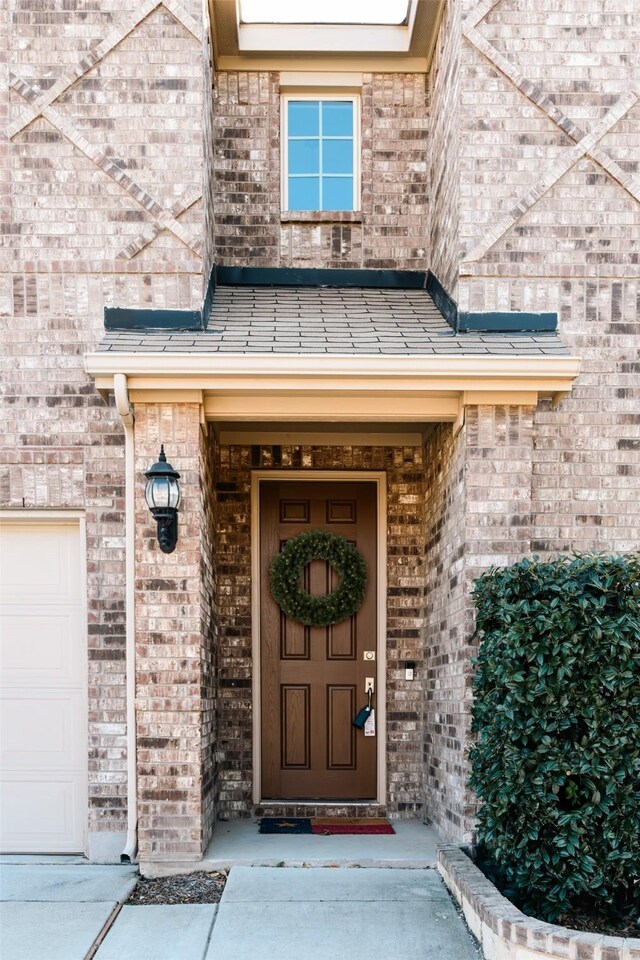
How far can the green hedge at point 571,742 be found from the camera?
4.24 metres

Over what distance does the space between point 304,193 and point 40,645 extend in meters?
3.79

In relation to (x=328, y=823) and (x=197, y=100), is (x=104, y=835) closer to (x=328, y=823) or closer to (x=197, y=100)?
(x=328, y=823)

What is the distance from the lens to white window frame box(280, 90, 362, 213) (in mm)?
6824

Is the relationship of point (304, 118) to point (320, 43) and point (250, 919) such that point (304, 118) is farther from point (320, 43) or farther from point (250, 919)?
point (250, 919)

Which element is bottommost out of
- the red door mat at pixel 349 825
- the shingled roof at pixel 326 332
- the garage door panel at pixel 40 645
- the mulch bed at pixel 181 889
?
the red door mat at pixel 349 825

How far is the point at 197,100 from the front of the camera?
5.79m

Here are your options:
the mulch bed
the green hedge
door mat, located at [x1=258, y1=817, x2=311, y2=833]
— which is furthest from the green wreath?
the green hedge

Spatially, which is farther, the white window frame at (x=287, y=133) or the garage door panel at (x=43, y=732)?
the white window frame at (x=287, y=133)

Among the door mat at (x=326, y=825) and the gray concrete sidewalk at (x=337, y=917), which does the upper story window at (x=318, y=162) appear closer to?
the door mat at (x=326, y=825)

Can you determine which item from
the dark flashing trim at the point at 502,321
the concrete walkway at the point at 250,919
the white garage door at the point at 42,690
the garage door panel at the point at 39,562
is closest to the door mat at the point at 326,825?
the concrete walkway at the point at 250,919

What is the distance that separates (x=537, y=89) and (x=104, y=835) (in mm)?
5420

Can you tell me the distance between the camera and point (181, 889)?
16.4 feet

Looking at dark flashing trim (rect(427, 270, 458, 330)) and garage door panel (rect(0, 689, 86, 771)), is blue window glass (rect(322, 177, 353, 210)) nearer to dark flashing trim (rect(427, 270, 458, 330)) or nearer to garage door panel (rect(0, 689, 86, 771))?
dark flashing trim (rect(427, 270, 458, 330))

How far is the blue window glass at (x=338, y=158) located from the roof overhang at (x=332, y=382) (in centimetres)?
230
